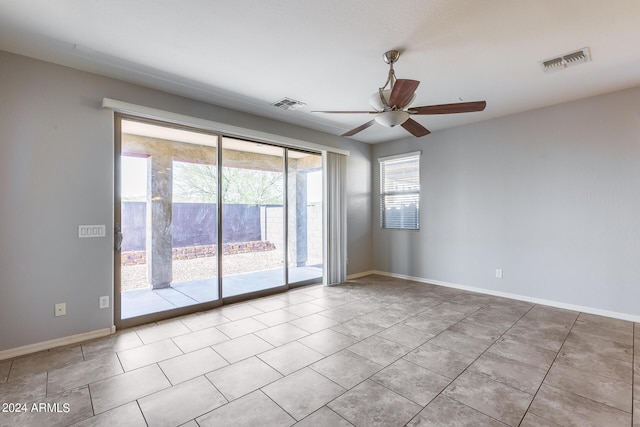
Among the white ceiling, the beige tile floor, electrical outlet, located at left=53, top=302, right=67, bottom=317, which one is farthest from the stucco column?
the white ceiling

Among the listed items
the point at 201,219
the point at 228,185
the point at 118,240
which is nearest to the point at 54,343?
the point at 118,240

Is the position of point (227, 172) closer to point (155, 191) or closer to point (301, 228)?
point (155, 191)

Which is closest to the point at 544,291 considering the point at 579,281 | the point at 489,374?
the point at 579,281

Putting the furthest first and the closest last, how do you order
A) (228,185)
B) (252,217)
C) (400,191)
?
(400,191) < (252,217) < (228,185)

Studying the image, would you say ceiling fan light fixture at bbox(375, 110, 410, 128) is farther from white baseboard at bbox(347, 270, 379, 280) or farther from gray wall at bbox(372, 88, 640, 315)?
white baseboard at bbox(347, 270, 379, 280)

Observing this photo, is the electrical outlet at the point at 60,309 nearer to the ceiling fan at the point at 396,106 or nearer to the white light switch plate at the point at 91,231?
the white light switch plate at the point at 91,231

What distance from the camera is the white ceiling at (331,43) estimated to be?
81.8 inches

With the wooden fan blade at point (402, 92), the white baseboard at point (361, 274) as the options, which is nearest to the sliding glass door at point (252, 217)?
the white baseboard at point (361, 274)

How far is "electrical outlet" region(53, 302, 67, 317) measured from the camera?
2.78 metres

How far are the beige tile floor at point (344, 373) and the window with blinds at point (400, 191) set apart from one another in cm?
228

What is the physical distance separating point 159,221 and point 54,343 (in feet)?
4.95

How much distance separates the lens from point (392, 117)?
8.69 feet

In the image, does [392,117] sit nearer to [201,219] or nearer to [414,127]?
[414,127]

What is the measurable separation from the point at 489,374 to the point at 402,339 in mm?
810
